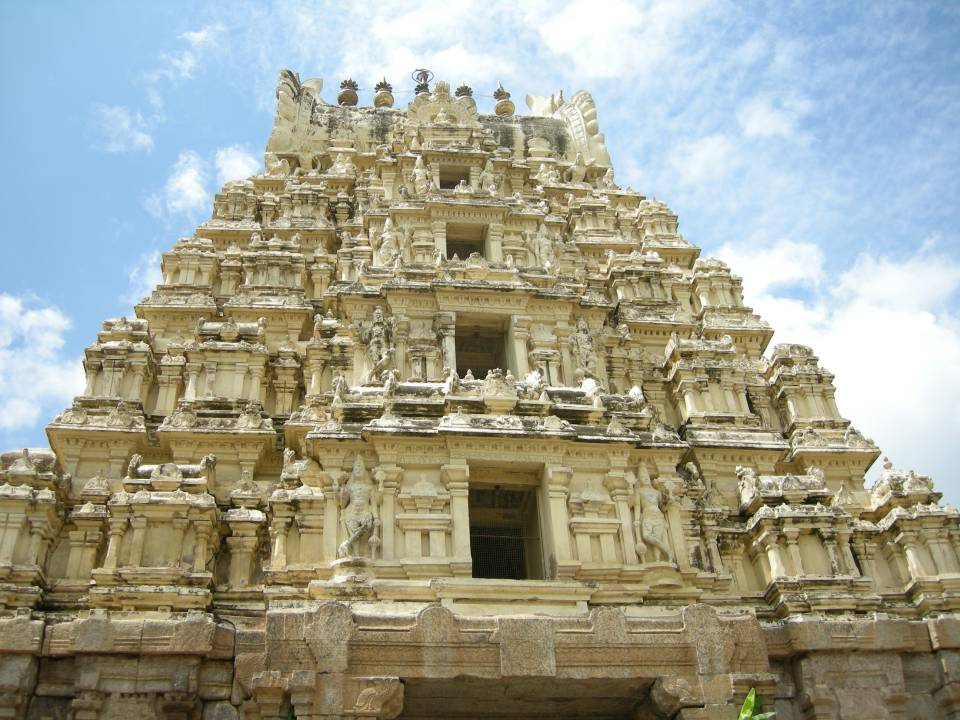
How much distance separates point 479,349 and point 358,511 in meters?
7.91

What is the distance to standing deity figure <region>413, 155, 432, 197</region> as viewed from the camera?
25.5 m

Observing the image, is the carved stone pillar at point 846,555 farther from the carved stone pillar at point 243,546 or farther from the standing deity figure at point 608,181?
the standing deity figure at point 608,181

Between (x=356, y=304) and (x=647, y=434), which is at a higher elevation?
(x=356, y=304)

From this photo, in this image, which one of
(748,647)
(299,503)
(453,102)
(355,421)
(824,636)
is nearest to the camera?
(748,647)

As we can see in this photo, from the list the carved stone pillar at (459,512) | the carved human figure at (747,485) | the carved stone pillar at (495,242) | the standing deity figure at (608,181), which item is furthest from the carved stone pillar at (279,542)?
the standing deity figure at (608,181)

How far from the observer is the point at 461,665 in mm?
12852

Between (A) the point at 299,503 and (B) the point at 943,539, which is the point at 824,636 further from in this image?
(A) the point at 299,503

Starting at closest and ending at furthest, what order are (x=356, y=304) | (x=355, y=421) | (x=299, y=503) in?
1. (x=299, y=503)
2. (x=355, y=421)
3. (x=356, y=304)

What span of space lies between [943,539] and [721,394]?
5.84 m

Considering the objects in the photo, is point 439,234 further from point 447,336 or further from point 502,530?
point 502,530

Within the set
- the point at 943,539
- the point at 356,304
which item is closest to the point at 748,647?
Answer: the point at 943,539

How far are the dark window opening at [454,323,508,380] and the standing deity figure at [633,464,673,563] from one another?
228 inches

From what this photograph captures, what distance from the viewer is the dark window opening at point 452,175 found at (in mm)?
27688

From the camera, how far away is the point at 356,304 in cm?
2200
